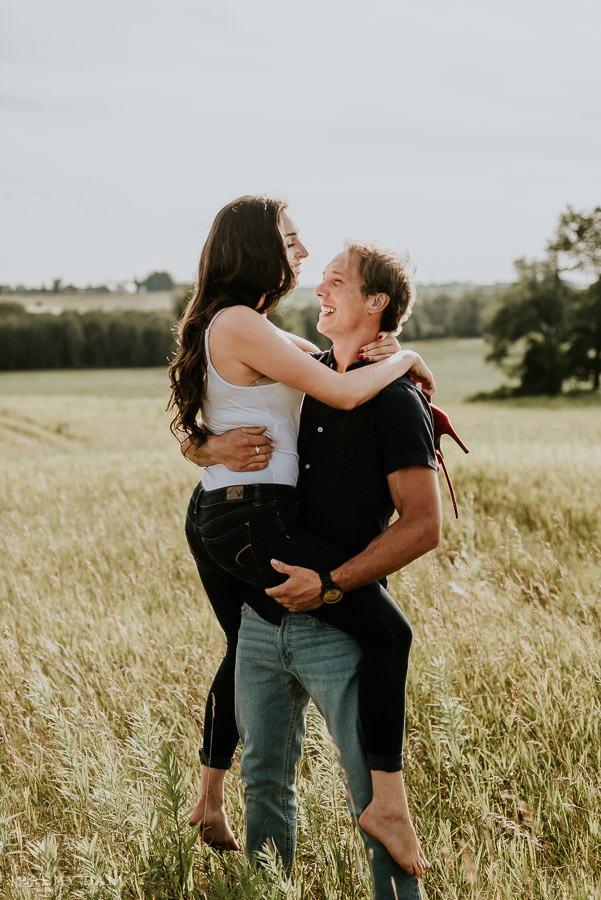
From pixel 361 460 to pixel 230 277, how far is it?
28.8 inches

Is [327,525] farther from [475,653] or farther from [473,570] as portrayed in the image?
[473,570]

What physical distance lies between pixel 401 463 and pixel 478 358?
3075 inches

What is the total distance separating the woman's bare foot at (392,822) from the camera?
210cm

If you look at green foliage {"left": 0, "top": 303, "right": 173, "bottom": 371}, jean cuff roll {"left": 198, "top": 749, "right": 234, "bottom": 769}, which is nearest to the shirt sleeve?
jean cuff roll {"left": 198, "top": 749, "right": 234, "bottom": 769}

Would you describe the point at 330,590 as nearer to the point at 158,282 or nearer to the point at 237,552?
the point at 237,552

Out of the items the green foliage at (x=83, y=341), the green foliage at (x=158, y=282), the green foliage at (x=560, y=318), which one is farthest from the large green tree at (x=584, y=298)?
the green foliage at (x=158, y=282)

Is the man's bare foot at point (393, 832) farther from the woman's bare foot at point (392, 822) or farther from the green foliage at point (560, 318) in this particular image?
the green foliage at point (560, 318)

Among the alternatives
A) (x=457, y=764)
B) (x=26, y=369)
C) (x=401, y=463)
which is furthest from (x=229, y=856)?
(x=26, y=369)

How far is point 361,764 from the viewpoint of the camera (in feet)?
7.10

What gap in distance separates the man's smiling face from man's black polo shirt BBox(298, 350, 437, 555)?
0.14 metres

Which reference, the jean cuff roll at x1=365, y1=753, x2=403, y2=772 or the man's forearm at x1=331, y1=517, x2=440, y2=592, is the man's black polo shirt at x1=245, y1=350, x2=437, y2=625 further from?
the jean cuff roll at x1=365, y1=753, x2=403, y2=772

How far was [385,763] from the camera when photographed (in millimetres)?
2121

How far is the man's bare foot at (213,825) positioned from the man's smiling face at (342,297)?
175cm

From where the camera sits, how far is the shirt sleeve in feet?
7.06
